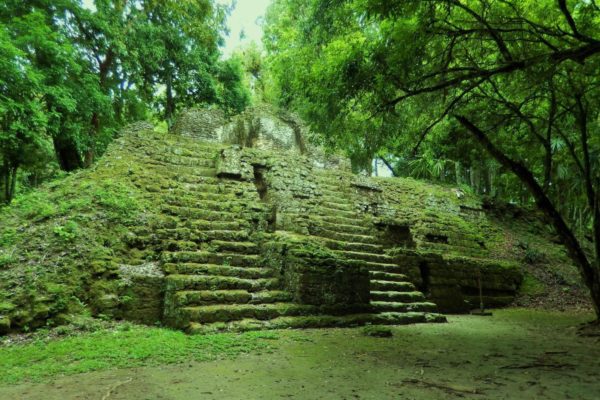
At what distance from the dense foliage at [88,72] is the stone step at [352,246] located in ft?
13.2

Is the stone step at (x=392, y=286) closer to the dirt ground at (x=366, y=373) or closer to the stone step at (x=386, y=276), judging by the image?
the stone step at (x=386, y=276)

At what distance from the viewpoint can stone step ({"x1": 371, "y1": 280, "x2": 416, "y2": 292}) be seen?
21.3 feet

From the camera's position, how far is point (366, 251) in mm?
7477

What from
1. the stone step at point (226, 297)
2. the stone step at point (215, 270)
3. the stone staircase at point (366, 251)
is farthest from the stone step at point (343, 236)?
the stone step at point (226, 297)

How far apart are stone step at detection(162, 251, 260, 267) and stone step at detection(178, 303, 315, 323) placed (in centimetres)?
A: 100

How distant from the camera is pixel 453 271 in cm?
808

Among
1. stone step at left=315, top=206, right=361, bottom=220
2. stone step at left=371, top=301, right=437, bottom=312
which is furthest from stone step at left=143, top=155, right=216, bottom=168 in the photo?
stone step at left=371, top=301, right=437, bottom=312

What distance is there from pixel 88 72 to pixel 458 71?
33.2 feet

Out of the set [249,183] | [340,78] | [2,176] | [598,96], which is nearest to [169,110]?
[2,176]

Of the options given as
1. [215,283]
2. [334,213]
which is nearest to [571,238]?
[334,213]

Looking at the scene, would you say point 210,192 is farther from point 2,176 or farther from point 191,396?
point 2,176

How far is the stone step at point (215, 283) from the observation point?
15.9 ft

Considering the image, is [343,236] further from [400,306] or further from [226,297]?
[226,297]

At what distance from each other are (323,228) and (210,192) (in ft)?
8.10
